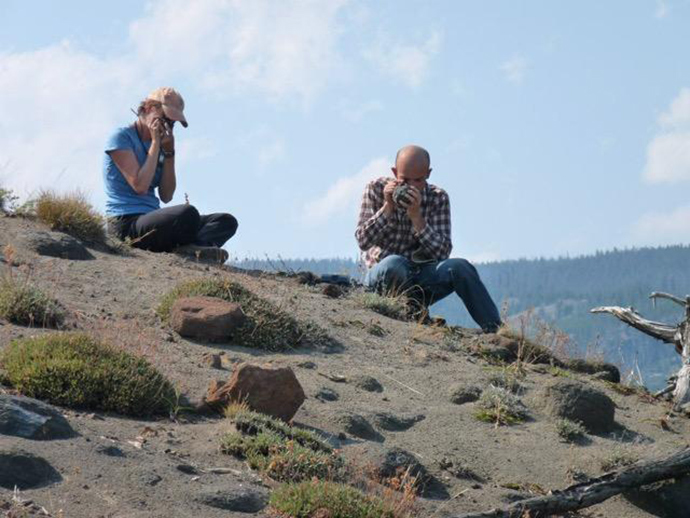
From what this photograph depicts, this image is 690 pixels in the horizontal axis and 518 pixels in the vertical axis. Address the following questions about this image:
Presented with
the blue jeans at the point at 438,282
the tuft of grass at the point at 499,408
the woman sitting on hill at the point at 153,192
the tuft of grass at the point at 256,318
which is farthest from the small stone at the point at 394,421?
the woman sitting on hill at the point at 153,192

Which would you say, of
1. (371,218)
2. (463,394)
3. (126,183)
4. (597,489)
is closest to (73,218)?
(126,183)

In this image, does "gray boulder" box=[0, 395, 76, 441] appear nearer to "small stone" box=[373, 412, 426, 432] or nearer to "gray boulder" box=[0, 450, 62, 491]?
"gray boulder" box=[0, 450, 62, 491]

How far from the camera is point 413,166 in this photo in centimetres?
1278

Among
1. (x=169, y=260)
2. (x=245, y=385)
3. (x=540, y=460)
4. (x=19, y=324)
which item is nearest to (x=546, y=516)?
(x=540, y=460)

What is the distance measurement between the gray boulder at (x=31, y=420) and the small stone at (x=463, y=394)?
3.71m

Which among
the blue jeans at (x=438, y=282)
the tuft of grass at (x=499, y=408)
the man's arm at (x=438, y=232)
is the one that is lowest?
the tuft of grass at (x=499, y=408)

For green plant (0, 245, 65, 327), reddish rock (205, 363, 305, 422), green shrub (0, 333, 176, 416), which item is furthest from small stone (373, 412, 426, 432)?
green plant (0, 245, 65, 327)

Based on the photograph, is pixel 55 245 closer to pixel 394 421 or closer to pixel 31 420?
pixel 394 421

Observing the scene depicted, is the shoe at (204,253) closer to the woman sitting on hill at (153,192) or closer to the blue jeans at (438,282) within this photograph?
the woman sitting on hill at (153,192)

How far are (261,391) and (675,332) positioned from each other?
4728mm

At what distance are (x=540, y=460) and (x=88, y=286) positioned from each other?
4.38m

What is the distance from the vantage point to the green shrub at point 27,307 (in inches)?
404

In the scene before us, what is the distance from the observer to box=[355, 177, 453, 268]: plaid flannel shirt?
1288cm

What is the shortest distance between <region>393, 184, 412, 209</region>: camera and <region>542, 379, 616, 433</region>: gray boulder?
2.47 m
